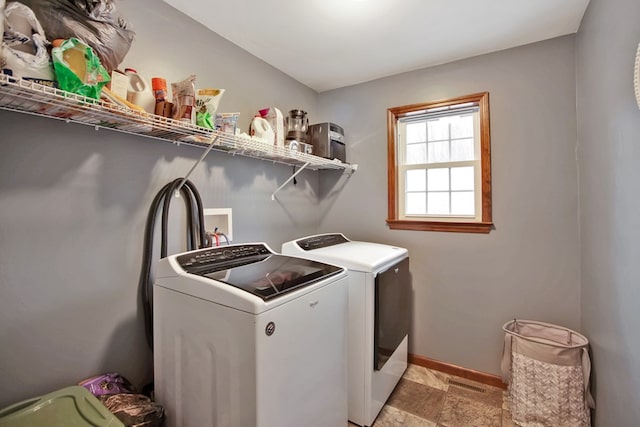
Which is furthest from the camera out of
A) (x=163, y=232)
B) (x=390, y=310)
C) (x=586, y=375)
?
(x=390, y=310)

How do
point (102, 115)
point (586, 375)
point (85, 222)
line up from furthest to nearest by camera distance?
point (586, 375) < point (85, 222) < point (102, 115)

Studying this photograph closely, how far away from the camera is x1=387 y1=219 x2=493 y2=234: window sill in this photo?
2.14 metres

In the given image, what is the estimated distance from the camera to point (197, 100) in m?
1.50

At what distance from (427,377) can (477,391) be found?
336 millimetres

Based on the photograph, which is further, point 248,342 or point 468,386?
point 468,386

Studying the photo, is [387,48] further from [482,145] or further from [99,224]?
[99,224]

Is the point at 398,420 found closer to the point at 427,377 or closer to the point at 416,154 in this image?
the point at 427,377

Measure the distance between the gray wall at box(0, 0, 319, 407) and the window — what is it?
4.72 feet

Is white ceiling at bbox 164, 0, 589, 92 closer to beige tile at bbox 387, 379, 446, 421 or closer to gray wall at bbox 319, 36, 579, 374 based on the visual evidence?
gray wall at bbox 319, 36, 579, 374

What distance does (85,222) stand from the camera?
1271 mm

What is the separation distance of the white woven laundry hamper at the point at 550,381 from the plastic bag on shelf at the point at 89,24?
8.28ft

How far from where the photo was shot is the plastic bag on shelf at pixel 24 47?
85 cm

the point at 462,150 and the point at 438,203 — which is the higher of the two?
the point at 462,150

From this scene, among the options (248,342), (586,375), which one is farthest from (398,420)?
(248,342)
